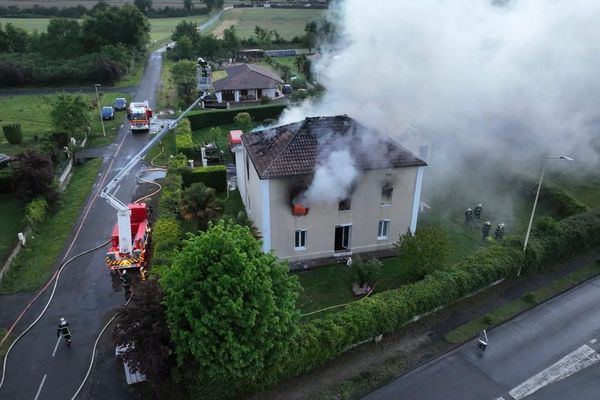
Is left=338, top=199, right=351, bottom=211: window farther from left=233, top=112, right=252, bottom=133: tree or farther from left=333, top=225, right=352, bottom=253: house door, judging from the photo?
left=233, top=112, right=252, bottom=133: tree

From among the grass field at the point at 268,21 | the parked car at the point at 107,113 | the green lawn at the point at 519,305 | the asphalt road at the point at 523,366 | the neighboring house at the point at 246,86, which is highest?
the grass field at the point at 268,21

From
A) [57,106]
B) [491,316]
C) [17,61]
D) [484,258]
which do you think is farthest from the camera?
[17,61]

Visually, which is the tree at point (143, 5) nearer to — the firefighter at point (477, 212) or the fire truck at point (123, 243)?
the fire truck at point (123, 243)

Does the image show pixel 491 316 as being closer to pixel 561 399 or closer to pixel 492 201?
pixel 561 399

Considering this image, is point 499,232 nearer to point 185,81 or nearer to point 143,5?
point 185,81

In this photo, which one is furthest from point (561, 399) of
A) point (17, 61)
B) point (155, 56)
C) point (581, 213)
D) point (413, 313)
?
point (155, 56)

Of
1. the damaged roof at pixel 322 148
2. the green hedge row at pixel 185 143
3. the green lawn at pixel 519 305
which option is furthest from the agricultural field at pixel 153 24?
the green lawn at pixel 519 305

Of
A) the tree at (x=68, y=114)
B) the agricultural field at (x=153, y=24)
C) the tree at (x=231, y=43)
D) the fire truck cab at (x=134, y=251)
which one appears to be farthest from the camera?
the agricultural field at (x=153, y=24)
